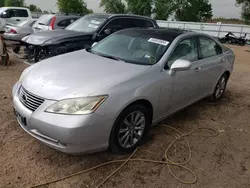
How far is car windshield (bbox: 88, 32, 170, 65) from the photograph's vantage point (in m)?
3.60

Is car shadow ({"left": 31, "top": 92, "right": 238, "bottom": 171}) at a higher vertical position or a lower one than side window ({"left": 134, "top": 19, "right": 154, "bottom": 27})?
lower

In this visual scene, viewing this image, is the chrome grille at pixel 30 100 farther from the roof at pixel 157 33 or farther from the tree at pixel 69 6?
the tree at pixel 69 6

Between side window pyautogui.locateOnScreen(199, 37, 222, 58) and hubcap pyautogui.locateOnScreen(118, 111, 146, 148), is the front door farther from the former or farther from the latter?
hubcap pyautogui.locateOnScreen(118, 111, 146, 148)

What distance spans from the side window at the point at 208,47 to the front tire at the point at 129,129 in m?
1.86

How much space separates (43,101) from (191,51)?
2.58 m

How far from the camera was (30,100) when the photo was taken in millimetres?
2867

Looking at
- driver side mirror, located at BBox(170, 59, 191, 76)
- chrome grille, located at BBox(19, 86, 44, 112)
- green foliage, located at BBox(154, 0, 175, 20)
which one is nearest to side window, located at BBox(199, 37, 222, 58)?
driver side mirror, located at BBox(170, 59, 191, 76)

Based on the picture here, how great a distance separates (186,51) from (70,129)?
239 cm

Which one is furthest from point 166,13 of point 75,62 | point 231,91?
point 75,62

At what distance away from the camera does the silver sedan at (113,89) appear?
2.63m

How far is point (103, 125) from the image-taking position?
2.71 metres

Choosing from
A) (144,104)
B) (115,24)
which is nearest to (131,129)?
(144,104)

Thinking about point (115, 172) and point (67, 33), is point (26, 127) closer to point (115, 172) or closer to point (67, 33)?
point (115, 172)

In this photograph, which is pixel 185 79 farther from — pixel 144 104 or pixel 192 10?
pixel 192 10
